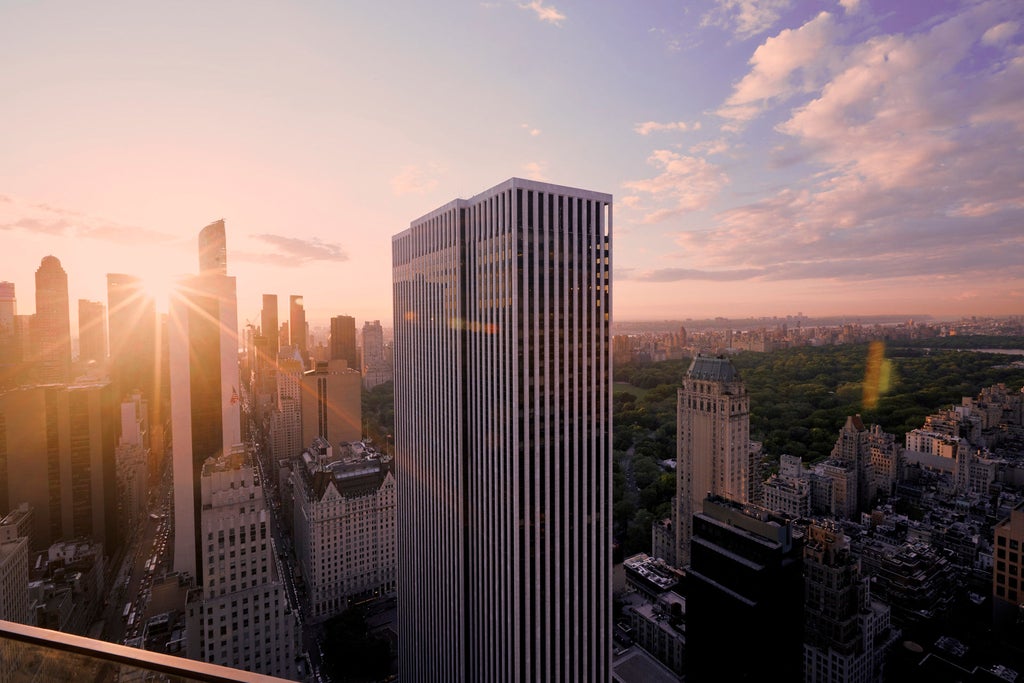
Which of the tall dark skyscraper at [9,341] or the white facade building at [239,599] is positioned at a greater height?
the tall dark skyscraper at [9,341]

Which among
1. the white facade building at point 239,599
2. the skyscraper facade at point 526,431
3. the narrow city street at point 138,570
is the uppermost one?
the skyscraper facade at point 526,431

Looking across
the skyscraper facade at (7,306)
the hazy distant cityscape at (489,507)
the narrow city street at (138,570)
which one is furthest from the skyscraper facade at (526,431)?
the skyscraper facade at (7,306)

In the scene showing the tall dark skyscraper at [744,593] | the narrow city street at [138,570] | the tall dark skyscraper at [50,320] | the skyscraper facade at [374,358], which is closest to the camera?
the tall dark skyscraper at [744,593]

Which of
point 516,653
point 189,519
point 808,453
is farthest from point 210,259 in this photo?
point 808,453

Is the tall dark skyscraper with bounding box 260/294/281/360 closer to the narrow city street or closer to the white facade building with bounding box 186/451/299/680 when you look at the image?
the narrow city street

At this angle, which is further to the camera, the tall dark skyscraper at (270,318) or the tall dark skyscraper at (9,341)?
the tall dark skyscraper at (270,318)

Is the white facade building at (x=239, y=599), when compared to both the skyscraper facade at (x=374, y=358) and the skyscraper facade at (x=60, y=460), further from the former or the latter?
the skyscraper facade at (x=374, y=358)

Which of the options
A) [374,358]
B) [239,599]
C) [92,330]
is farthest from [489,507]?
[374,358]
